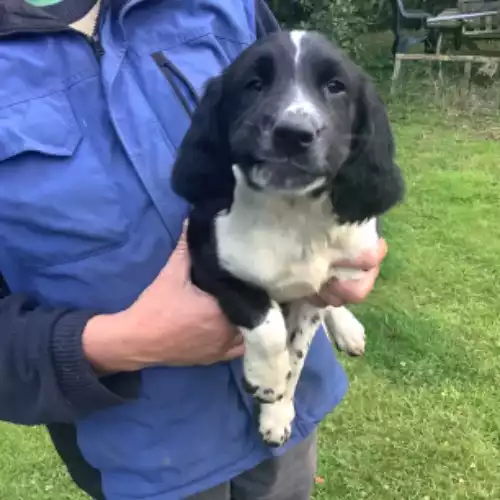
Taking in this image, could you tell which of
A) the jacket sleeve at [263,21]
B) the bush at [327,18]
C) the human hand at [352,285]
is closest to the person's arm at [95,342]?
the human hand at [352,285]

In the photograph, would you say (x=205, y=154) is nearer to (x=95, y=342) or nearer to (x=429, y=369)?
(x=95, y=342)

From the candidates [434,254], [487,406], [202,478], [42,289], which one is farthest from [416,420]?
[42,289]

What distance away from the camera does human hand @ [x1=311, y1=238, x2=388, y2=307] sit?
159 cm

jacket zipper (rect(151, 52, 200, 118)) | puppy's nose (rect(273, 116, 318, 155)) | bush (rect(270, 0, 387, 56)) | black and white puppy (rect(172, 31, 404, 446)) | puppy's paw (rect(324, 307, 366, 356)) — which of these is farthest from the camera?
bush (rect(270, 0, 387, 56))

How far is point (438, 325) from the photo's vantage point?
376cm

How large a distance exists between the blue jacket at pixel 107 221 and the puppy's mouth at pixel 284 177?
0.71 feet

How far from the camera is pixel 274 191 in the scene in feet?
4.47

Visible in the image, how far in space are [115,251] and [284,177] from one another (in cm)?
33

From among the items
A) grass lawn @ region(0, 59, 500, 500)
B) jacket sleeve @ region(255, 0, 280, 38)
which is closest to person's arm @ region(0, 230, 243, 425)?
jacket sleeve @ region(255, 0, 280, 38)

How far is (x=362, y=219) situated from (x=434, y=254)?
3.02 meters

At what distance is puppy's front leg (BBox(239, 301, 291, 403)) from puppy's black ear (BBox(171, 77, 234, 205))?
0.81 ft

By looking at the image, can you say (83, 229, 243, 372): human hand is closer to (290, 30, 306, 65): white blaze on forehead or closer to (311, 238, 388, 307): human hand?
(311, 238, 388, 307): human hand

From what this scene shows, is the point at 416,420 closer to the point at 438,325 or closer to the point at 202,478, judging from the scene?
the point at 438,325

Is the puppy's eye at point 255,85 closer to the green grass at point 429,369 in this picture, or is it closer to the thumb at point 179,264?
the thumb at point 179,264
